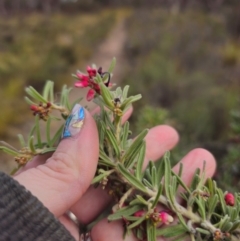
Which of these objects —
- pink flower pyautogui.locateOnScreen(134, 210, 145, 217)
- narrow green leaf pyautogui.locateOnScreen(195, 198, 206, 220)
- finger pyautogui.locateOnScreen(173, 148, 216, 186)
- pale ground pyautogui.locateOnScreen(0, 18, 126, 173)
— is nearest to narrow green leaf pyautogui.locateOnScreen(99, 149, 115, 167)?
pink flower pyautogui.locateOnScreen(134, 210, 145, 217)

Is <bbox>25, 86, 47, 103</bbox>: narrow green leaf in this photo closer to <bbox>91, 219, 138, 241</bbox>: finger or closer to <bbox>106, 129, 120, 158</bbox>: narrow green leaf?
<bbox>106, 129, 120, 158</bbox>: narrow green leaf

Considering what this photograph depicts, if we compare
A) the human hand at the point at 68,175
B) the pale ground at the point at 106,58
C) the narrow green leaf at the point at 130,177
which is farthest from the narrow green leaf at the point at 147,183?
the pale ground at the point at 106,58

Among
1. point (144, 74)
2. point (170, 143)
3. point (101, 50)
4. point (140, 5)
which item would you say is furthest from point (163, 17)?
point (170, 143)

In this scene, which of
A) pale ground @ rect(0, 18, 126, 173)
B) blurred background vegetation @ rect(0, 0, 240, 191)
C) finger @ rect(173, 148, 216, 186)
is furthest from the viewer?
pale ground @ rect(0, 18, 126, 173)

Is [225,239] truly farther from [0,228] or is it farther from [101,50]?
[101,50]

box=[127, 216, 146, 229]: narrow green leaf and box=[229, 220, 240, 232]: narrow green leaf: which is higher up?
box=[127, 216, 146, 229]: narrow green leaf

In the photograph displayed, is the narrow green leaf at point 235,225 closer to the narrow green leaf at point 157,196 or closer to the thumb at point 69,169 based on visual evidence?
the narrow green leaf at point 157,196

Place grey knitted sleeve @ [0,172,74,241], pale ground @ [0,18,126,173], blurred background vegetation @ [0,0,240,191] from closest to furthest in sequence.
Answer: grey knitted sleeve @ [0,172,74,241], blurred background vegetation @ [0,0,240,191], pale ground @ [0,18,126,173]
